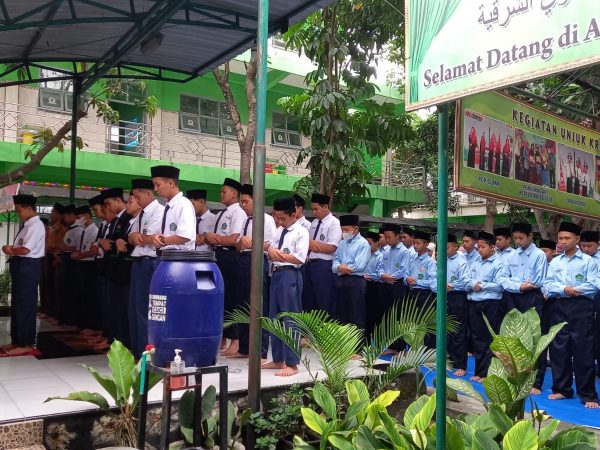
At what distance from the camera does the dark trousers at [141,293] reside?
4527 millimetres

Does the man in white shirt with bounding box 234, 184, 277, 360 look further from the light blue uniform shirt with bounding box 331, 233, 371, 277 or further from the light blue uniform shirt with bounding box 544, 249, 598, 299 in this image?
the light blue uniform shirt with bounding box 544, 249, 598, 299

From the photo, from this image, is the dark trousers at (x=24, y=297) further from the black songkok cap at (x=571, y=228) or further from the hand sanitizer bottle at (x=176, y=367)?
the black songkok cap at (x=571, y=228)

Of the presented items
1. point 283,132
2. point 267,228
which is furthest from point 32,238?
point 283,132

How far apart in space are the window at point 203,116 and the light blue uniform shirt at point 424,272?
8.61m

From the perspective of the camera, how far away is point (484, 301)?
6.28m

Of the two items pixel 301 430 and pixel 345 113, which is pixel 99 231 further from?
pixel 345 113

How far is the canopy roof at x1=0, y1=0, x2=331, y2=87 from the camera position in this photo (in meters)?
5.14

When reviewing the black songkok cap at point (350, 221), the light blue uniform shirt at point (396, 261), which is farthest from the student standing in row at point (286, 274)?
the light blue uniform shirt at point (396, 261)

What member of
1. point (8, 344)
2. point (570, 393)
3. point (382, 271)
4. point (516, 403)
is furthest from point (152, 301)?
point (382, 271)

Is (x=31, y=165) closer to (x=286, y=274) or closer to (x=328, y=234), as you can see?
(x=328, y=234)

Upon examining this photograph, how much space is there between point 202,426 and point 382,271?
4.36 metres

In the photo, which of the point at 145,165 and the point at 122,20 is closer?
the point at 122,20

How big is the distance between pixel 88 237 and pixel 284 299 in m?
3.03

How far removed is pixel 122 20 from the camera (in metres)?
5.39
